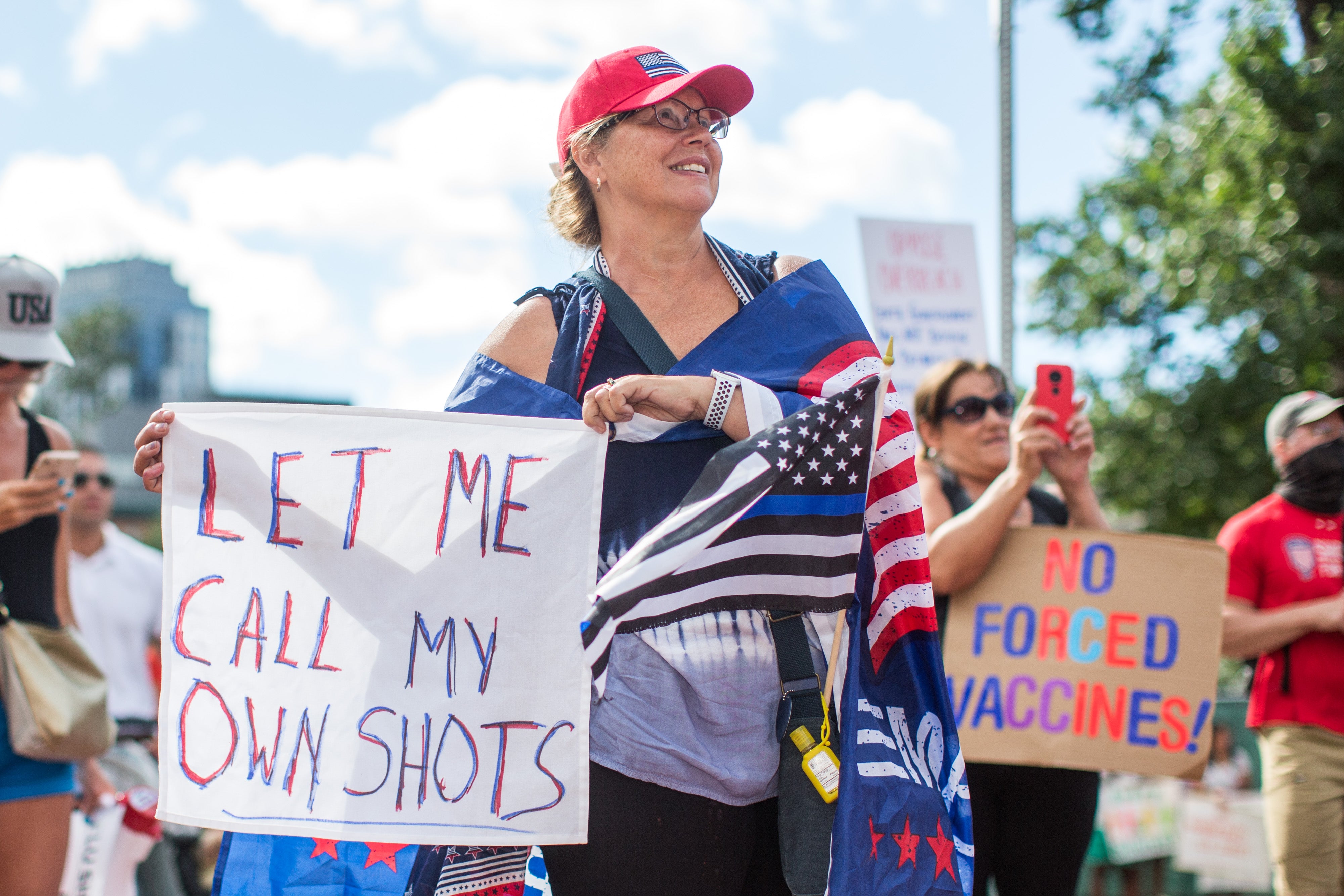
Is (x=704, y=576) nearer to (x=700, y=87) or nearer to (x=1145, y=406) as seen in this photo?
(x=700, y=87)

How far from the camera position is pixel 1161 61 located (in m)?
13.5

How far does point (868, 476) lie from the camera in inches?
81.7

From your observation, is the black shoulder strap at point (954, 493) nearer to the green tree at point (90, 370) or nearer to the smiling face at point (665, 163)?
the smiling face at point (665, 163)

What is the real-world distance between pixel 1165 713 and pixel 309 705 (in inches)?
105

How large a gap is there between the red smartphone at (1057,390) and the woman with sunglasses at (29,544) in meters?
2.78

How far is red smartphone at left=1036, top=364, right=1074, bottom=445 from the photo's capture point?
143 inches

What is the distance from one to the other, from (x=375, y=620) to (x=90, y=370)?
1869 inches

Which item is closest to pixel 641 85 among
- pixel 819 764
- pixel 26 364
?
pixel 819 764

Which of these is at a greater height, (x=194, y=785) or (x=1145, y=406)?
(x=1145, y=406)

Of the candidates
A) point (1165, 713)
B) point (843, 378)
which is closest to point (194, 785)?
point (843, 378)

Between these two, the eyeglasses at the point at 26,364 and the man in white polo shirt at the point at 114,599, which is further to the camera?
the man in white polo shirt at the point at 114,599

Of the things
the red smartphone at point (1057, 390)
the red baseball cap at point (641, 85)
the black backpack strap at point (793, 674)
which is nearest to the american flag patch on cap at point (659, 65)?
the red baseball cap at point (641, 85)

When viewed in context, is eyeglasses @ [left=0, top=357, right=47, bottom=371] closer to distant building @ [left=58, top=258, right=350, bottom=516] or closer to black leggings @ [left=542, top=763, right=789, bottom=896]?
black leggings @ [left=542, top=763, right=789, bottom=896]

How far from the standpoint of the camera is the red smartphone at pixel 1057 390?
3.64 meters
